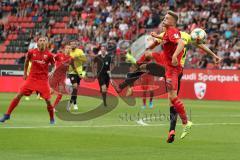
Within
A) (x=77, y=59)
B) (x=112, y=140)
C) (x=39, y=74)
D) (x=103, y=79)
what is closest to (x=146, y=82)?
(x=103, y=79)

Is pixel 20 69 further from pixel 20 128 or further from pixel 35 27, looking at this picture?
pixel 20 128

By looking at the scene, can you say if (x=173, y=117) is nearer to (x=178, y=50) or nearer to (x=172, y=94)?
(x=172, y=94)

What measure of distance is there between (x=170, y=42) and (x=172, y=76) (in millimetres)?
725

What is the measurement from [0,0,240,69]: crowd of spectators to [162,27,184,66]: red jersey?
2181 centimetres

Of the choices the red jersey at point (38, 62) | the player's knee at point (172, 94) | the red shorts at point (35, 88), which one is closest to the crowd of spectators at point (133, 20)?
the red jersey at point (38, 62)

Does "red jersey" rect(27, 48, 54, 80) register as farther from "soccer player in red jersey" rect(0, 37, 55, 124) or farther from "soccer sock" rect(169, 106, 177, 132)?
"soccer sock" rect(169, 106, 177, 132)

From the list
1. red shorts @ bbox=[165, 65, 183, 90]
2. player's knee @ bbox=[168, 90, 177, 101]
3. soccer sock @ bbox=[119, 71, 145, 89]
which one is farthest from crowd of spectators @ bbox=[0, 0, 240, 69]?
player's knee @ bbox=[168, 90, 177, 101]

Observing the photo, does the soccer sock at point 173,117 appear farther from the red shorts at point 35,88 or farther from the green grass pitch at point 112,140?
the red shorts at point 35,88

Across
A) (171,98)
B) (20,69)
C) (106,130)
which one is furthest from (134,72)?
(171,98)

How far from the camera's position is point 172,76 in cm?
1583

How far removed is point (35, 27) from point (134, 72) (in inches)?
652

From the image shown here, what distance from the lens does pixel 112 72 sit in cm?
4016

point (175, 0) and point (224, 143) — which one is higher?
point (175, 0)

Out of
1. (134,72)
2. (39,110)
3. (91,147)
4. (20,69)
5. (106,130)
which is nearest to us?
(91,147)
